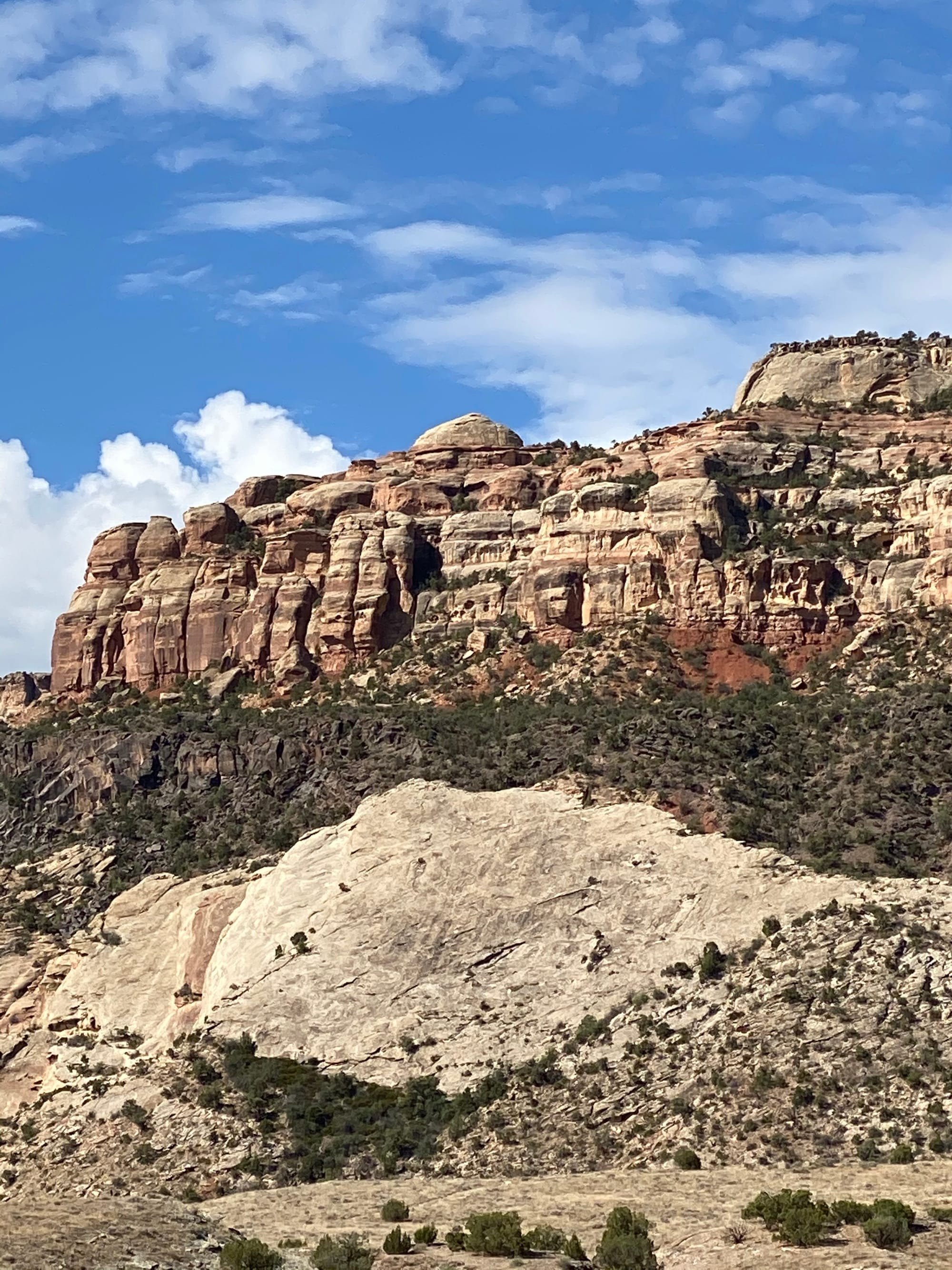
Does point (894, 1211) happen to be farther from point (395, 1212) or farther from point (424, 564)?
point (424, 564)

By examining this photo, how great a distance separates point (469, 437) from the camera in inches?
4678

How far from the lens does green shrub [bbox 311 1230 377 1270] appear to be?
160 ft

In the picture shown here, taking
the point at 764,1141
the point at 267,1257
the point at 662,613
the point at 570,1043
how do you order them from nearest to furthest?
the point at 267,1257
the point at 764,1141
the point at 570,1043
the point at 662,613

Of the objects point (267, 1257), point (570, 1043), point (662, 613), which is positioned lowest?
point (267, 1257)

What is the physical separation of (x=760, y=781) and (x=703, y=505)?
21356 millimetres

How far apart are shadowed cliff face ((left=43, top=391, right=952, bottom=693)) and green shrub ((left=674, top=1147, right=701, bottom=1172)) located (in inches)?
1570

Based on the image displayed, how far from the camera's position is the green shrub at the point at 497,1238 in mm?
50812

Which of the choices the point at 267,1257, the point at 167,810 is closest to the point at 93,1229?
the point at 267,1257

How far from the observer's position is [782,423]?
113688 mm

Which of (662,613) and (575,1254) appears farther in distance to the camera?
(662,613)

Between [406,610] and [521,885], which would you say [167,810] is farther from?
[521,885]

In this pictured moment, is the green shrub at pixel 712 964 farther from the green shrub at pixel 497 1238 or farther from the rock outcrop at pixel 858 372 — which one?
the rock outcrop at pixel 858 372

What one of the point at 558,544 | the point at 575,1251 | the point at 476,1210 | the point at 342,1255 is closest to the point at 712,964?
the point at 476,1210

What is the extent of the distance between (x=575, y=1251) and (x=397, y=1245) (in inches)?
171
